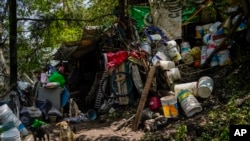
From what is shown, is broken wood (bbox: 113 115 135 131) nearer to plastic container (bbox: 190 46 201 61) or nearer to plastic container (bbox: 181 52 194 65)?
plastic container (bbox: 181 52 194 65)

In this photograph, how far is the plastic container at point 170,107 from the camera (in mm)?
7977

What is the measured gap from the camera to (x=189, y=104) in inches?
306

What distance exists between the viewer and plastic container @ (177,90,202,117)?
7.71 m

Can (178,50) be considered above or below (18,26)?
below

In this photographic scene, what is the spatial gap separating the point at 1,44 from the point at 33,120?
7.65 ft

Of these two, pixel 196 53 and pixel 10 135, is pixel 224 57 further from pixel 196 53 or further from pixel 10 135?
pixel 10 135

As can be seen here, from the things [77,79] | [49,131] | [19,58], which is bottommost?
[49,131]

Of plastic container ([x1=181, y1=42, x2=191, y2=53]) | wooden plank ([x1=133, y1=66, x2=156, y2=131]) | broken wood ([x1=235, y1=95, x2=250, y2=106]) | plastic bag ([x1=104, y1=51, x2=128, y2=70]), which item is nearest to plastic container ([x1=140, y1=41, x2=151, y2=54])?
plastic bag ([x1=104, y1=51, x2=128, y2=70])

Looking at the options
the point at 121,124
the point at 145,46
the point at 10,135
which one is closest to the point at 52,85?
the point at 121,124

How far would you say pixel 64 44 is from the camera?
11641mm

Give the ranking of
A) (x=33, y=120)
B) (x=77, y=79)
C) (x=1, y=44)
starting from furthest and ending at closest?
(x=77, y=79), (x=1, y=44), (x=33, y=120)

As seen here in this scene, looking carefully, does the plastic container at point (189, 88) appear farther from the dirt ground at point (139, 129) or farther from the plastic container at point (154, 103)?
the plastic container at point (154, 103)

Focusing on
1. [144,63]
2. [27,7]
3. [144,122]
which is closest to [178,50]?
[144,63]

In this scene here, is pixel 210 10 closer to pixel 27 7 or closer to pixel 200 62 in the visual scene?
pixel 200 62
